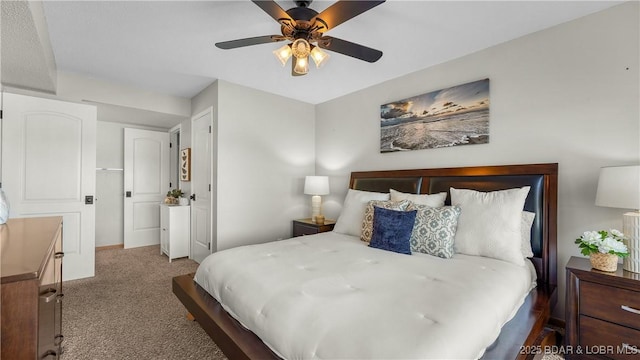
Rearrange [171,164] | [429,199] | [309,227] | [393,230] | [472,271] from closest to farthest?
[472,271]
[393,230]
[429,199]
[309,227]
[171,164]

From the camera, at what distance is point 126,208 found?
15.9ft

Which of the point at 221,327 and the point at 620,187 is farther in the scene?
the point at 620,187

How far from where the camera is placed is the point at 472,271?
1.76m

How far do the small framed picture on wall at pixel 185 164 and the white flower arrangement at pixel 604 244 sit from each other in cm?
463

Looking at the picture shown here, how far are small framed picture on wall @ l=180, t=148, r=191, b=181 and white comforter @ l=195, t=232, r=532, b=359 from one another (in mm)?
2729

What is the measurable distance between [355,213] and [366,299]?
160 centimetres

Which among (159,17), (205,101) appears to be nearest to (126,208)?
(205,101)

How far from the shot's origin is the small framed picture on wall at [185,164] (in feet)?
14.5

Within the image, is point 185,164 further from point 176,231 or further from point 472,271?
point 472,271

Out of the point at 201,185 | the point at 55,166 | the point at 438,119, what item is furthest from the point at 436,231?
the point at 55,166

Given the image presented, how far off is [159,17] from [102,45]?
92 cm

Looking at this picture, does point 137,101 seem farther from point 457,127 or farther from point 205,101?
point 457,127

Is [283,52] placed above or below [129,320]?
above

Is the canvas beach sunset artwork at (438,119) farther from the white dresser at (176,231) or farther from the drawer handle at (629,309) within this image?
the white dresser at (176,231)
